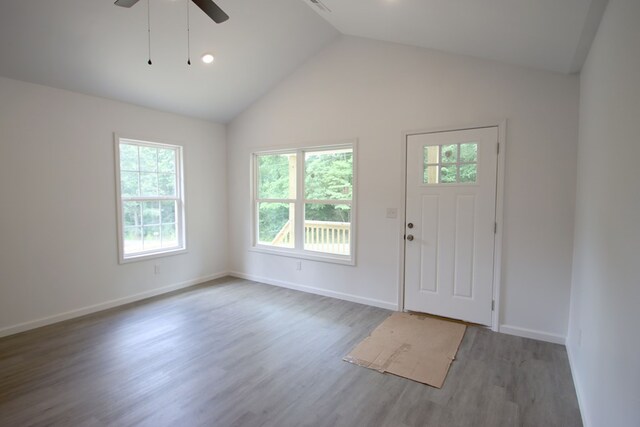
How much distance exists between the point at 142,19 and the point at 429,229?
3.44 m

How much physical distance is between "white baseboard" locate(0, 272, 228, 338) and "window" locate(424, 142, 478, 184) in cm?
362

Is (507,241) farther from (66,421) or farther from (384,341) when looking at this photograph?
(66,421)

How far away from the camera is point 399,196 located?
3.71m

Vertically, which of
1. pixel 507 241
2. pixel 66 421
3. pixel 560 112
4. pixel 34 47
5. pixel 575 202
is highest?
pixel 34 47

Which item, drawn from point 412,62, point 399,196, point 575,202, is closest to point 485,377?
point 575,202

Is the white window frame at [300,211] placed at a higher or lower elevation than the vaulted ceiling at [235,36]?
lower

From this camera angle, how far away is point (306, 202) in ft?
14.9

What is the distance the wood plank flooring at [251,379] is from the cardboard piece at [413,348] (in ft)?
0.29

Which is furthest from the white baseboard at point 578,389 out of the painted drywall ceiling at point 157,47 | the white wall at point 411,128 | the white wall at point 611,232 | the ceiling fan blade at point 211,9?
the painted drywall ceiling at point 157,47

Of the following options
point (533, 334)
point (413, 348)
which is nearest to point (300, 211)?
point (413, 348)

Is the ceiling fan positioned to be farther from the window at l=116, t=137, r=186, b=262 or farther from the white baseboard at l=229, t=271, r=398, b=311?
the white baseboard at l=229, t=271, r=398, b=311

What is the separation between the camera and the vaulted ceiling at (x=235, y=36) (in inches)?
92.3

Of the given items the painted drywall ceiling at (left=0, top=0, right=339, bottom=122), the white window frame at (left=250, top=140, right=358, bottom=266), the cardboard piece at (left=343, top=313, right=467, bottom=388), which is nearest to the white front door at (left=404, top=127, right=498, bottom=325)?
the cardboard piece at (left=343, top=313, right=467, bottom=388)

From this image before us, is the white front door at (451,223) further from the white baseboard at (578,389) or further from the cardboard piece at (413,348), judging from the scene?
the white baseboard at (578,389)
